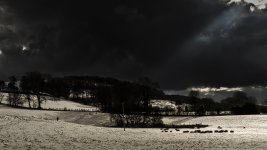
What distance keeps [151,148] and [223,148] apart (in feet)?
19.9

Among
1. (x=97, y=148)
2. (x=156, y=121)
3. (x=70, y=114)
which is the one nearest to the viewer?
(x=97, y=148)

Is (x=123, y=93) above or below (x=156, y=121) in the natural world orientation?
above

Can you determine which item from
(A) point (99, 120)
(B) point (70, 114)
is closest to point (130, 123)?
(A) point (99, 120)

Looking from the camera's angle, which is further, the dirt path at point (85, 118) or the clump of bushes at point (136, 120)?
the dirt path at point (85, 118)

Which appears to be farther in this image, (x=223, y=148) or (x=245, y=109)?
(x=245, y=109)

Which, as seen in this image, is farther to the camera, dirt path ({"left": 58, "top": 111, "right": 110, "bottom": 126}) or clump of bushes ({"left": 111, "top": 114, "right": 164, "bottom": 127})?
dirt path ({"left": 58, "top": 111, "right": 110, "bottom": 126})

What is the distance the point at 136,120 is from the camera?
288 feet

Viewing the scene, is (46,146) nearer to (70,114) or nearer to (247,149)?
(247,149)

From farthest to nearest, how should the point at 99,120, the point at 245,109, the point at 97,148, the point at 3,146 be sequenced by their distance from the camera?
the point at 245,109, the point at 99,120, the point at 97,148, the point at 3,146

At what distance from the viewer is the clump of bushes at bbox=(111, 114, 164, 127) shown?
86.0 m

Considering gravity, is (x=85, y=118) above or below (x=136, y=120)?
above

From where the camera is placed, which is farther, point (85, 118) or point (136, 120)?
point (85, 118)

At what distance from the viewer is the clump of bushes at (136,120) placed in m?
86.0

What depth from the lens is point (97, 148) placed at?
34.8m
